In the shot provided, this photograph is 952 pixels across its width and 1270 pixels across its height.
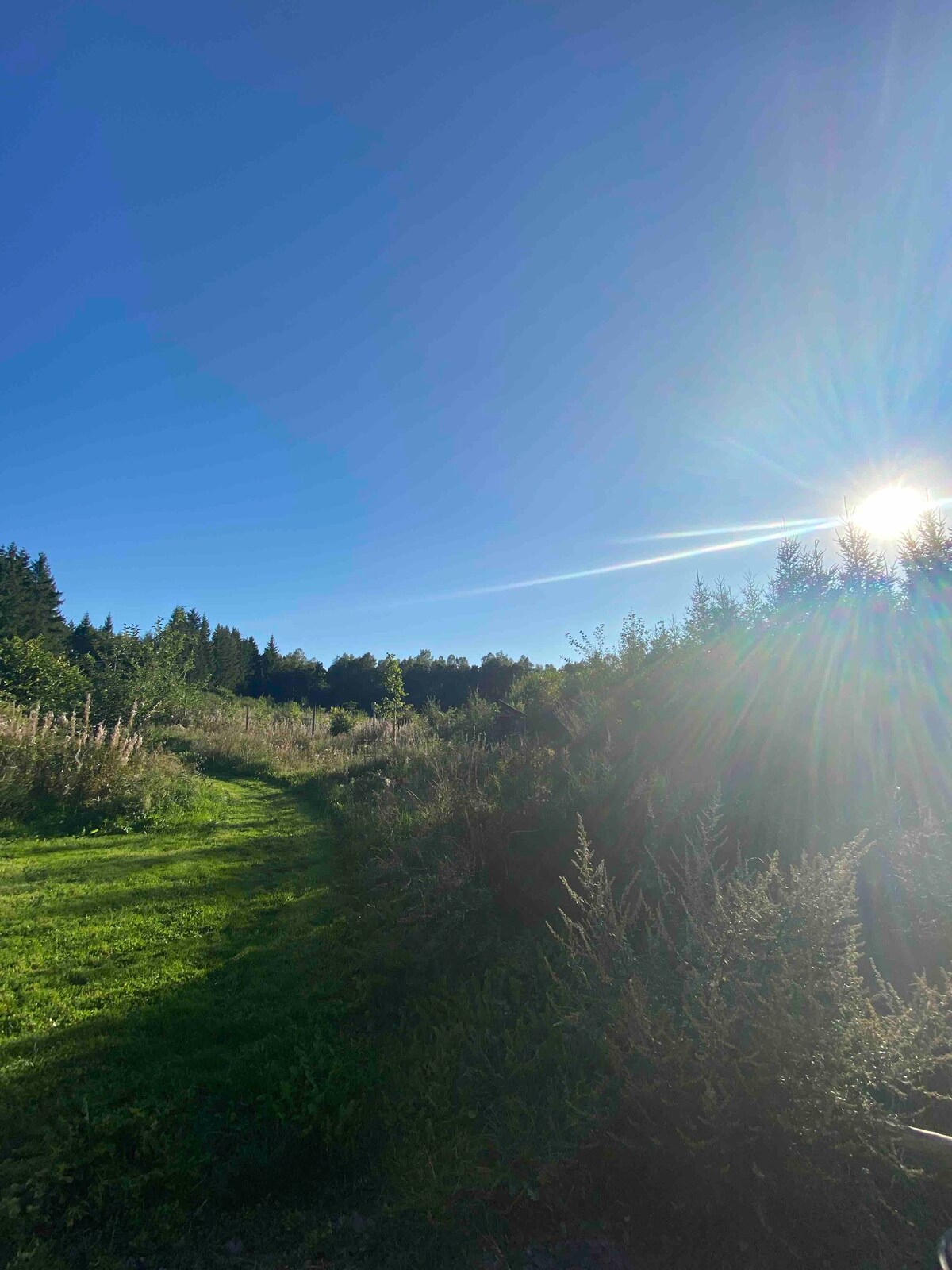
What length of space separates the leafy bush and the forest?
15 mm

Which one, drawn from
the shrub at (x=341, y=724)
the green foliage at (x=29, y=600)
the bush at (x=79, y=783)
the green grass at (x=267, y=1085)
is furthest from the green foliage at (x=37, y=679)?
the green foliage at (x=29, y=600)

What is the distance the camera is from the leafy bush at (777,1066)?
2125mm

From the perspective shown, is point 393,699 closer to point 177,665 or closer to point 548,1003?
point 177,665

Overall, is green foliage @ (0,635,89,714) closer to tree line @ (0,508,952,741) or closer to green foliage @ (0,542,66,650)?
tree line @ (0,508,952,741)

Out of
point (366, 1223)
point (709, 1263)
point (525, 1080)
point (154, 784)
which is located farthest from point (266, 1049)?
point (154, 784)

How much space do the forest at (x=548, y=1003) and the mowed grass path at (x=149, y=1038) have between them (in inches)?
0.8

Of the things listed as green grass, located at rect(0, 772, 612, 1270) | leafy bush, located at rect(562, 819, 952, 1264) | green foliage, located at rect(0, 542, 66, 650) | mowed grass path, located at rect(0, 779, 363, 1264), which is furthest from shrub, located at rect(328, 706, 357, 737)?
green foliage, located at rect(0, 542, 66, 650)

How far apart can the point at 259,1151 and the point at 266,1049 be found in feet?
2.62

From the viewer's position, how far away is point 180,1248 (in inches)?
85.5

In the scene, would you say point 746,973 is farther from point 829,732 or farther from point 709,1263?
point 829,732

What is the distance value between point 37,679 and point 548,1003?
20930 millimetres

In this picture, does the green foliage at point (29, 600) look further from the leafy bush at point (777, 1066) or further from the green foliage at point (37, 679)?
the leafy bush at point (777, 1066)

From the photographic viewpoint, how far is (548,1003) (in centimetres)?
345

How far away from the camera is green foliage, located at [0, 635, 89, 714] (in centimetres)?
1720
